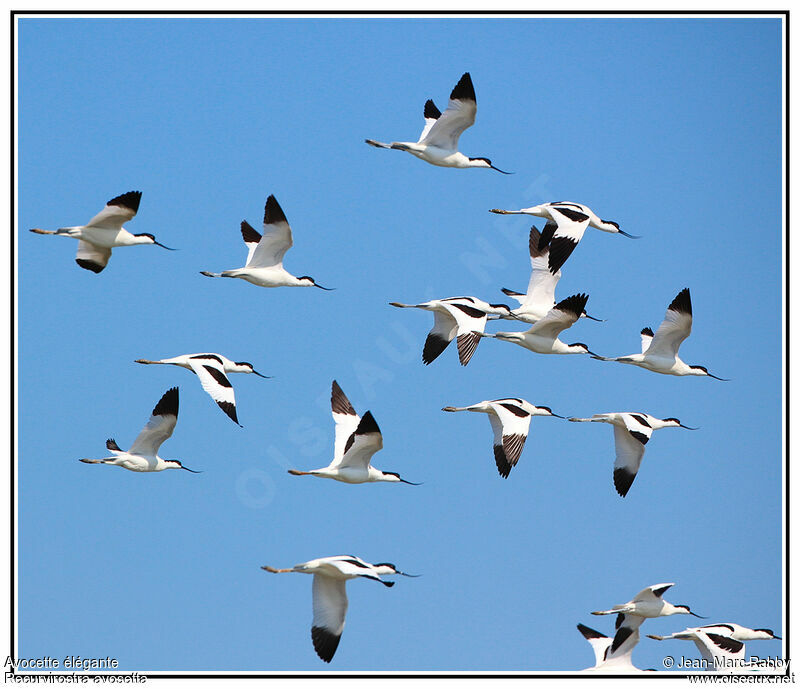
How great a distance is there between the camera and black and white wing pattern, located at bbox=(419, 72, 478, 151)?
23484 millimetres

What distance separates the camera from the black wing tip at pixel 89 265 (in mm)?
24484

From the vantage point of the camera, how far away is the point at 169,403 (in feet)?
77.0

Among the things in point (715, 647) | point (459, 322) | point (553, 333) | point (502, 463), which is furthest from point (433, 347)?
point (715, 647)

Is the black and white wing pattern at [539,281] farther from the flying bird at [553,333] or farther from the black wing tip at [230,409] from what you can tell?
the black wing tip at [230,409]

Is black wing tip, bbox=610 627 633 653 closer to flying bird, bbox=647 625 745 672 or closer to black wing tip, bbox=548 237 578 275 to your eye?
flying bird, bbox=647 625 745 672

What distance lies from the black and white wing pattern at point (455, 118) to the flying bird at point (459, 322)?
8.18 feet

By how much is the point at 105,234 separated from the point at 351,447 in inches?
208

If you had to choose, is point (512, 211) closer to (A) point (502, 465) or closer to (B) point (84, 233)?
(A) point (502, 465)

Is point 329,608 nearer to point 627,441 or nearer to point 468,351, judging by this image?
point 468,351

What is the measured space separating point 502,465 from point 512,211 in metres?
4.30

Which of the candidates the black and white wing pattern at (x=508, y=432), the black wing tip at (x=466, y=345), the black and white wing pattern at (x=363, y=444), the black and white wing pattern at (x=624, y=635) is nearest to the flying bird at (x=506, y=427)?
the black and white wing pattern at (x=508, y=432)

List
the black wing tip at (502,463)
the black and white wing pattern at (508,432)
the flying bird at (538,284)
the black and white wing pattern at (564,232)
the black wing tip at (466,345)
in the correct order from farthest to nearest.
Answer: the flying bird at (538,284) < the black and white wing pattern at (564,232) < the black wing tip at (466,345) < the black and white wing pattern at (508,432) < the black wing tip at (502,463)

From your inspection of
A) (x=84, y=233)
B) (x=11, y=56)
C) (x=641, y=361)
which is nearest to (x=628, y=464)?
(x=641, y=361)

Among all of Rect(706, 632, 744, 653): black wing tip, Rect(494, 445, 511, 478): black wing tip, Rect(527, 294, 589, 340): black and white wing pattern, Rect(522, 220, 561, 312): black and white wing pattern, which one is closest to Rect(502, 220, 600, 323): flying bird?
Rect(522, 220, 561, 312): black and white wing pattern
